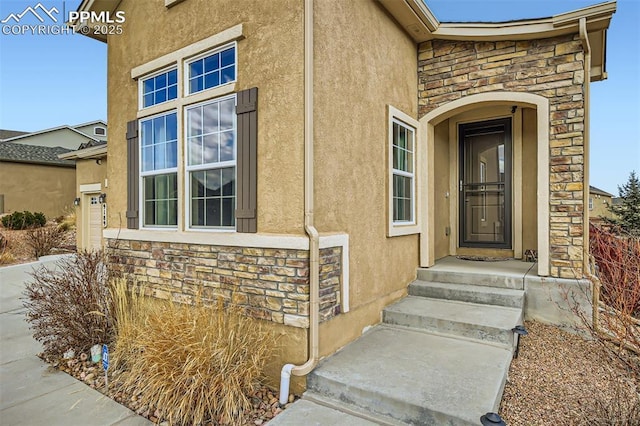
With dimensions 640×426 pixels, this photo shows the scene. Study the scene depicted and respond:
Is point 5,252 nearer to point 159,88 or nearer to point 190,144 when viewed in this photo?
point 159,88

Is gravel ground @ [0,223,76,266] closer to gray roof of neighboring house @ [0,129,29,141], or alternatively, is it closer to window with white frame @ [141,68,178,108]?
window with white frame @ [141,68,178,108]

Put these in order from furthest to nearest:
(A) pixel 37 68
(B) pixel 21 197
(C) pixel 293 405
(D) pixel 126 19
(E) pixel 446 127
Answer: (B) pixel 21 197 < (A) pixel 37 68 < (E) pixel 446 127 < (D) pixel 126 19 < (C) pixel 293 405

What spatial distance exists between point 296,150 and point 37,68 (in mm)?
10602

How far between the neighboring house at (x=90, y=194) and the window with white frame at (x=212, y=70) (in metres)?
6.43

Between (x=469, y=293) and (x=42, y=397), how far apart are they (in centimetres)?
505

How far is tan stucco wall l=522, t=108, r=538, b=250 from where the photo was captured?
6.22 meters

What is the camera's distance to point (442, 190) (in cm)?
661

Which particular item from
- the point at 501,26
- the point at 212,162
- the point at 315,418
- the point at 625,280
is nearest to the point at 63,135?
the point at 212,162

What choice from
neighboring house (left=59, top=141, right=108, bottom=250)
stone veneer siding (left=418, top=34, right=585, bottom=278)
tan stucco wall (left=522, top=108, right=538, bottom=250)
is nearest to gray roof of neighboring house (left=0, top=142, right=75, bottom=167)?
neighboring house (left=59, top=141, right=108, bottom=250)

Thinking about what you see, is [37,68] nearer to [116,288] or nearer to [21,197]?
[116,288]

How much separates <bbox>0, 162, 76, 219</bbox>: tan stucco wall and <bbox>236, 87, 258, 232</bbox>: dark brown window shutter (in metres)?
19.1

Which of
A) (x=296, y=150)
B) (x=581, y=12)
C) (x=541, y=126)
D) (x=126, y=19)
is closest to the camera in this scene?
(x=296, y=150)

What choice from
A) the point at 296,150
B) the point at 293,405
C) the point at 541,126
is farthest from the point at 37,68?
the point at 541,126

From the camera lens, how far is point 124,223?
5.48 metres
